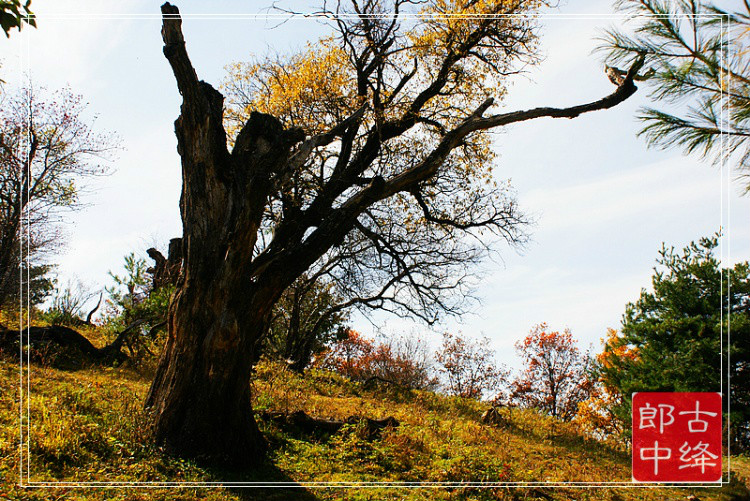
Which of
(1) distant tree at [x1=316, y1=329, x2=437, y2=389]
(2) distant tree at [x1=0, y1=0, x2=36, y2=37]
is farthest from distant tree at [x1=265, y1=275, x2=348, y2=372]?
(2) distant tree at [x1=0, y1=0, x2=36, y2=37]

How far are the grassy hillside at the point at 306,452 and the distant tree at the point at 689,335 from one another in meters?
1.88

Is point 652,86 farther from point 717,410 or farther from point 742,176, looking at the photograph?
point 717,410

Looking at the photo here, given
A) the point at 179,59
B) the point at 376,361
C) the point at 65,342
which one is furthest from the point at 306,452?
the point at 376,361

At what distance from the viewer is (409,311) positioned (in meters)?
15.5

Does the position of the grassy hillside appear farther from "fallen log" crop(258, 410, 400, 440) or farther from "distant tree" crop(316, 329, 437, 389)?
"distant tree" crop(316, 329, 437, 389)

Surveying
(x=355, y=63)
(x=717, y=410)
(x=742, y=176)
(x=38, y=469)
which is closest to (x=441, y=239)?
(x=355, y=63)

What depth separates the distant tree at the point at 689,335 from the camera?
39.7ft

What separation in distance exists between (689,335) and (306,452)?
9.59 meters

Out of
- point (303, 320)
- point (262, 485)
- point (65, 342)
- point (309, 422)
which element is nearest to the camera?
point (262, 485)

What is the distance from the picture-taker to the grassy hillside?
630cm

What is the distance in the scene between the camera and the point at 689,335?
12828 mm

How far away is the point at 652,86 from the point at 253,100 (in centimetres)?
909

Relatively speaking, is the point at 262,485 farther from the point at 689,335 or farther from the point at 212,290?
the point at 689,335

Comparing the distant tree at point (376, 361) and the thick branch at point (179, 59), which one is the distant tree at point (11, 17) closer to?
the thick branch at point (179, 59)
